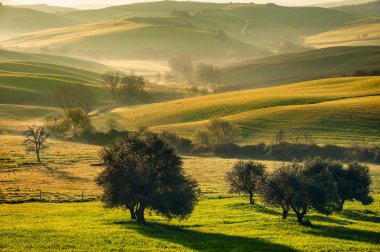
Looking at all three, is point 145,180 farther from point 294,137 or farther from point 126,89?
point 126,89

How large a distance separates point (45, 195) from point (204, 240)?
65.5ft

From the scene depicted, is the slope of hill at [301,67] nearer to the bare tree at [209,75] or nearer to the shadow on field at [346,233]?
the bare tree at [209,75]

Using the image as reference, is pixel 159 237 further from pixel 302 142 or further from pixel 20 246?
pixel 302 142

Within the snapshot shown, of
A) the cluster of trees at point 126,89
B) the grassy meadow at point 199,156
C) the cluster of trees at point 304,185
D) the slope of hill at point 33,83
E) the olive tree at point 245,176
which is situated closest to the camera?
the grassy meadow at point 199,156

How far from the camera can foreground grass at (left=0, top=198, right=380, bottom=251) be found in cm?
3382

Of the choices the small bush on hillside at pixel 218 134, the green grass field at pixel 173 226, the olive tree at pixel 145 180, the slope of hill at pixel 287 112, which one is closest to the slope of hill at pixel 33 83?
the slope of hill at pixel 287 112

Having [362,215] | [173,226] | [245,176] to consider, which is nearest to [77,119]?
[245,176]

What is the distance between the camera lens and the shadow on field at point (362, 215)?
46.1 m

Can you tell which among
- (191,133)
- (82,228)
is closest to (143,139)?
(82,228)

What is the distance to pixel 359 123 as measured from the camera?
→ 87.8 metres

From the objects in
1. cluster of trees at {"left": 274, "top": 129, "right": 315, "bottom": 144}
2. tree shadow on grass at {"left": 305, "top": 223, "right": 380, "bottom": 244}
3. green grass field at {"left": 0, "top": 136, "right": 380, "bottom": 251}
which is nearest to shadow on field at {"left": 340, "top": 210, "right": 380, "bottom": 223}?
green grass field at {"left": 0, "top": 136, "right": 380, "bottom": 251}

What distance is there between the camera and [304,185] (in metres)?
42.4

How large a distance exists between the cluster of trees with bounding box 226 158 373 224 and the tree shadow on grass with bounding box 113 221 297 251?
7179mm

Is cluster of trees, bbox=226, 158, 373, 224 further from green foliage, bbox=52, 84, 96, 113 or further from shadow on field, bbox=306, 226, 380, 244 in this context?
green foliage, bbox=52, 84, 96, 113
